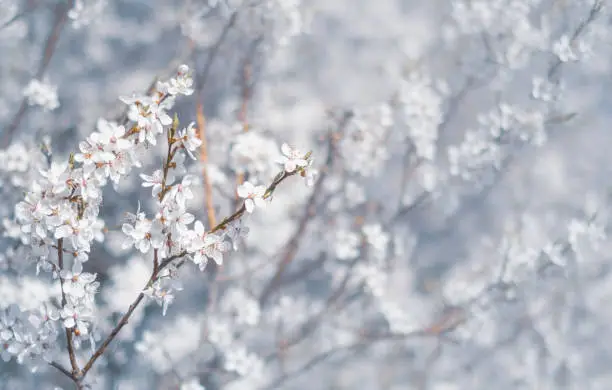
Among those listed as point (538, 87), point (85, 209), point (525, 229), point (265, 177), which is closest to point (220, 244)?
point (85, 209)

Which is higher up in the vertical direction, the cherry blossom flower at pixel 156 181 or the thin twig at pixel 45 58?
the thin twig at pixel 45 58

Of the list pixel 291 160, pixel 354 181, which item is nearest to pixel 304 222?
pixel 354 181

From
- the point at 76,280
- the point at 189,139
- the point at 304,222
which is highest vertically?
the point at 304,222

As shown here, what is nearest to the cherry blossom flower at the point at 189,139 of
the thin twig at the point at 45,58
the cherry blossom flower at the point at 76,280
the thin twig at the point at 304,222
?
the cherry blossom flower at the point at 76,280

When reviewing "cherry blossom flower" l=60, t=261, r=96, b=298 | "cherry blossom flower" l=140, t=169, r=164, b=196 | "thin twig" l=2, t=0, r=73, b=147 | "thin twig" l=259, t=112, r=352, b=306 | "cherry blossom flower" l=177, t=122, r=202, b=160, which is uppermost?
"thin twig" l=2, t=0, r=73, b=147

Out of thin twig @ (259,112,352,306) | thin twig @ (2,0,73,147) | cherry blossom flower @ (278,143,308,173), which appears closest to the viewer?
cherry blossom flower @ (278,143,308,173)

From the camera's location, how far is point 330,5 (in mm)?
2342

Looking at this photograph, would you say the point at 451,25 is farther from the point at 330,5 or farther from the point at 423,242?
the point at 423,242

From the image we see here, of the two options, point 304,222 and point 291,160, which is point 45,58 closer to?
point 304,222

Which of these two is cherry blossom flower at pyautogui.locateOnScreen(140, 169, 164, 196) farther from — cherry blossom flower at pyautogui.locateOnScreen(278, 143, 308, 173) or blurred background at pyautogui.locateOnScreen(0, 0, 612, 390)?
blurred background at pyautogui.locateOnScreen(0, 0, 612, 390)

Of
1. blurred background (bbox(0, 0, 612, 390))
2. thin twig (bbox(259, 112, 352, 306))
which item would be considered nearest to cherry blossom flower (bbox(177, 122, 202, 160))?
blurred background (bbox(0, 0, 612, 390))

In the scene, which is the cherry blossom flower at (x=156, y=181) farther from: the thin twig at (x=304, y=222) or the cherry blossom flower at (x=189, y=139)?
the thin twig at (x=304, y=222)

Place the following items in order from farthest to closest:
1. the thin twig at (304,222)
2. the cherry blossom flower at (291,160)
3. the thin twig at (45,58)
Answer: the thin twig at (45,58), the thin twig at (304,222), the cherry blossom flower at (291,160)

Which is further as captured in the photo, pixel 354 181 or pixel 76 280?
pixel 354 181
